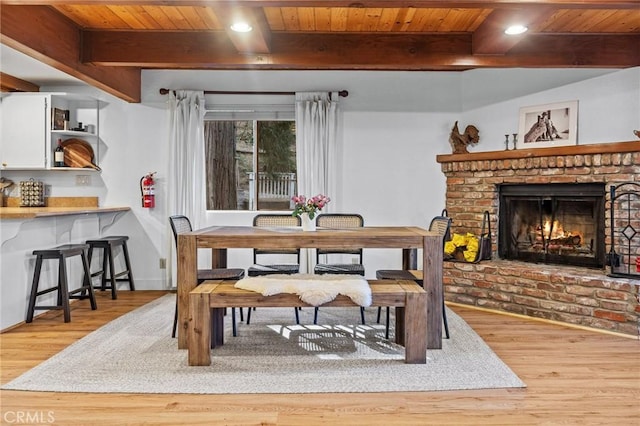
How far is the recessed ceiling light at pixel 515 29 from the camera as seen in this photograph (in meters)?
3.19

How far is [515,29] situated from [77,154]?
4.53m

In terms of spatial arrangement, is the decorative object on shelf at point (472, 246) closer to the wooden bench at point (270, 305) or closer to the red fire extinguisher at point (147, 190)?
the wooden bench at point (270, 305)

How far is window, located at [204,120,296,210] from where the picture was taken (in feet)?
16.9

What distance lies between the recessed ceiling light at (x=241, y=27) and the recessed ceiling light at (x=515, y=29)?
6.30ft

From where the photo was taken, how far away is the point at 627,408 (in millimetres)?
2188

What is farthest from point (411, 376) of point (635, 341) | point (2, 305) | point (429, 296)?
point (2, 305)

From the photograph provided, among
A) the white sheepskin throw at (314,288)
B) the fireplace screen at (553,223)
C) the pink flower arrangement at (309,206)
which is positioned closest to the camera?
the white sheepskin throw at (314,288)

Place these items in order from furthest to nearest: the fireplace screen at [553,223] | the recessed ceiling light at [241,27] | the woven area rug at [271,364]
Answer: the fireplace screen at [553,223] → the recessed ceiling light at [241,27] → the woven area rug at [271,364]

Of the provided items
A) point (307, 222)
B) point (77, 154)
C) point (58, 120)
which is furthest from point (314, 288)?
point (58, 120)

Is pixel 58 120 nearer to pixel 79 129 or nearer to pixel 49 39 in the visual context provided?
pixel 79 129

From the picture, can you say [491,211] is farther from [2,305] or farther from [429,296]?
[2,305]

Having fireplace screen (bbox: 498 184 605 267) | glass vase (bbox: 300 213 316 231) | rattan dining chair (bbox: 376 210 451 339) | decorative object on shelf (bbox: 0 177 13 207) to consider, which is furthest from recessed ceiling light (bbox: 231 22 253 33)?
decorative object on shelf (bbox: 0 177 13 207)

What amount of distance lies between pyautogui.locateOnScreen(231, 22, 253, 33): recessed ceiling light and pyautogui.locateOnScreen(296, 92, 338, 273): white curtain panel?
1.68 meters

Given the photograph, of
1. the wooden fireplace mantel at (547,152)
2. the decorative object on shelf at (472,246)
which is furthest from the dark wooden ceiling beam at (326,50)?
the decorative object on shelf at (472,246)
